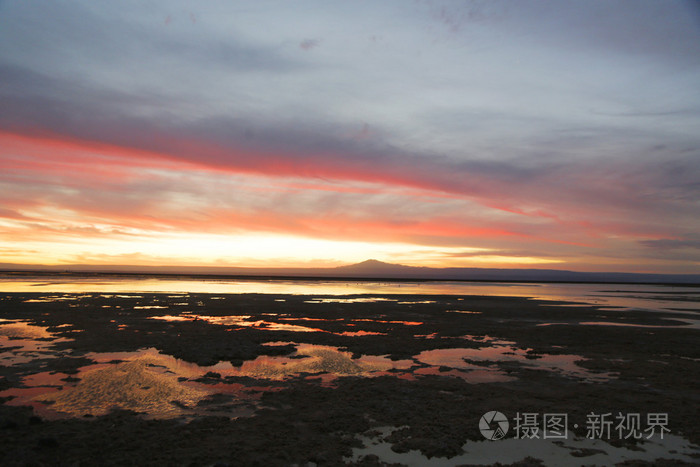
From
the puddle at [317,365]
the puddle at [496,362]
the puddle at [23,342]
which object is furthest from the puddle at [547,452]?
the puddle at [23,342]

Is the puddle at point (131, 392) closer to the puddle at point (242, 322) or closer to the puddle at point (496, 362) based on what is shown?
→ the puddle at point (496, 362)

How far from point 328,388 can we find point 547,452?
Answer: 671 cm

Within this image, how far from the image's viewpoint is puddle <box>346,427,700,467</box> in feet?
27.2

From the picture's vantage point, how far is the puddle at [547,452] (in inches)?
326

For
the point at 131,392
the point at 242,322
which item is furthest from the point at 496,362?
the point at 242,322

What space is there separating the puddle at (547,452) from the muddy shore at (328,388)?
0.92 feet

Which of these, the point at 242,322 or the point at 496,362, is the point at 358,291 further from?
the point at 496,362

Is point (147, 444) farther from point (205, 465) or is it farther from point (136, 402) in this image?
point (136, 402)

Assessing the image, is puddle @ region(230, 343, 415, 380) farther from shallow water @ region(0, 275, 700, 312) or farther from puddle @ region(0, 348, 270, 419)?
shallow water @ region(0, 275, 700, 312)

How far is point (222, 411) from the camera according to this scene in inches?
429

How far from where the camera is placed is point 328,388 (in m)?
13.1

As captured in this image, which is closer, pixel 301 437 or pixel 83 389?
pixel 301 437

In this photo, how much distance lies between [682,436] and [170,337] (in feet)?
70.6

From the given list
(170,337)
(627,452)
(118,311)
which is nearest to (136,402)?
(170,337)
